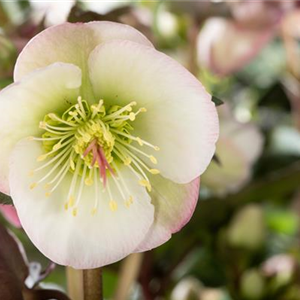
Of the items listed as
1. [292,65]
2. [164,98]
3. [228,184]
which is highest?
[164,98]

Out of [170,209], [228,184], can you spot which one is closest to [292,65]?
[228,184]

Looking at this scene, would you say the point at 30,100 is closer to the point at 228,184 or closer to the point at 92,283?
the point at 92,283

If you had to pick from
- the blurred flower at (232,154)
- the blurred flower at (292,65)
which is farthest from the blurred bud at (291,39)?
the blurred flower at (232,154)

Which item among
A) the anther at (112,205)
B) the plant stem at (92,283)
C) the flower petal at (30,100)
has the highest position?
the flower petal at (30,100)

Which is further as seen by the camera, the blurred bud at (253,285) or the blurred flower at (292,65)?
the blurred flower at (292,65)

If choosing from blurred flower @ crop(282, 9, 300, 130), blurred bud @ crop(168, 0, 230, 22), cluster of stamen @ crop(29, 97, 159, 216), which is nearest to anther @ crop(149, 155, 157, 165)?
cluster of stamen @ crop(29, 97, 159, 216)

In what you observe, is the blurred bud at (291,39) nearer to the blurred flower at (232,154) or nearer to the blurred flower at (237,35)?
the blurred flower at (237,35)
